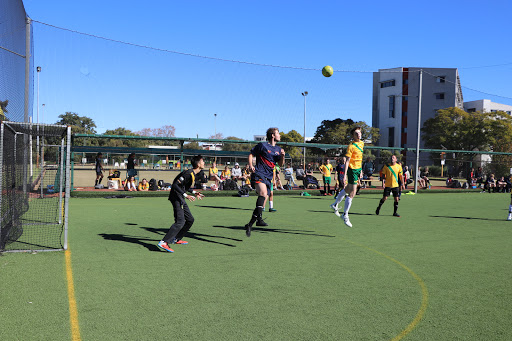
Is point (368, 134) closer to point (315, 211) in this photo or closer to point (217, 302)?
point (315, 211)

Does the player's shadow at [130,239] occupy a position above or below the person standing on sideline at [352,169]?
below

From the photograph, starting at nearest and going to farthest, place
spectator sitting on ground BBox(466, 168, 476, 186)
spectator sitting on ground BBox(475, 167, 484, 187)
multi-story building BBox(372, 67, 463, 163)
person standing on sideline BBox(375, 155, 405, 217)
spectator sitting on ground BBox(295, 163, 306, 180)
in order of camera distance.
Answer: person standing on sideline BBox(375, 155, 405, 217) < spectator sitting on ground BBox(295, 163, 306, 180) < spectator sitting on ground BBox(475, 167, 484, 187) < spectator sitting on ground BBox(466, 168, 476, 186) < multi-story building BBox(372, 67, 463, 163)

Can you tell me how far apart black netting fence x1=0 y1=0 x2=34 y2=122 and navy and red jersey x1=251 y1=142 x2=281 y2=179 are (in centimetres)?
522

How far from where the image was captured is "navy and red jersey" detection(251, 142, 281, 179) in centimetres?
841

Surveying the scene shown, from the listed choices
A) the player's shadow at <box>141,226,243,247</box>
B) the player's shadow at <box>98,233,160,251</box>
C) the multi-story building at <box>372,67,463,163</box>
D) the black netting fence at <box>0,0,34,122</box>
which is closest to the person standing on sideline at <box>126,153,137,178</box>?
the black netting fence at <box>0,0,34,122</box>

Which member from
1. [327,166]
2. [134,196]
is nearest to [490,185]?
[327,166]

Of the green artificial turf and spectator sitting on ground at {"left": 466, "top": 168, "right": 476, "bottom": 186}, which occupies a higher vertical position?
spectator sitting on ground at {"left": 466, "top": 168, "right": 476, "bottom": 186}

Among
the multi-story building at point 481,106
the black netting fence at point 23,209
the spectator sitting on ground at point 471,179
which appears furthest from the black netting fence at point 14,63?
the multi-story building at point 481,106

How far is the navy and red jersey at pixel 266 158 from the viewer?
8414 millimetres

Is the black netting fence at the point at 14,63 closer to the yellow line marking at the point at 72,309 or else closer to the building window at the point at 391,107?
the yellow line marking at the point at 72,309

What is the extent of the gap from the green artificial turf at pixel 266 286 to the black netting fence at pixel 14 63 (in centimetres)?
353

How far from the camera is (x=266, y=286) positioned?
202 inches

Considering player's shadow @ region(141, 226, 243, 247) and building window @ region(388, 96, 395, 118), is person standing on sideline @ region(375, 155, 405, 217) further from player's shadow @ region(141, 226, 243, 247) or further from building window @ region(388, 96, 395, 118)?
building window @ region(388, 96, 395, 118)

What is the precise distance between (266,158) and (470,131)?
5178cm
